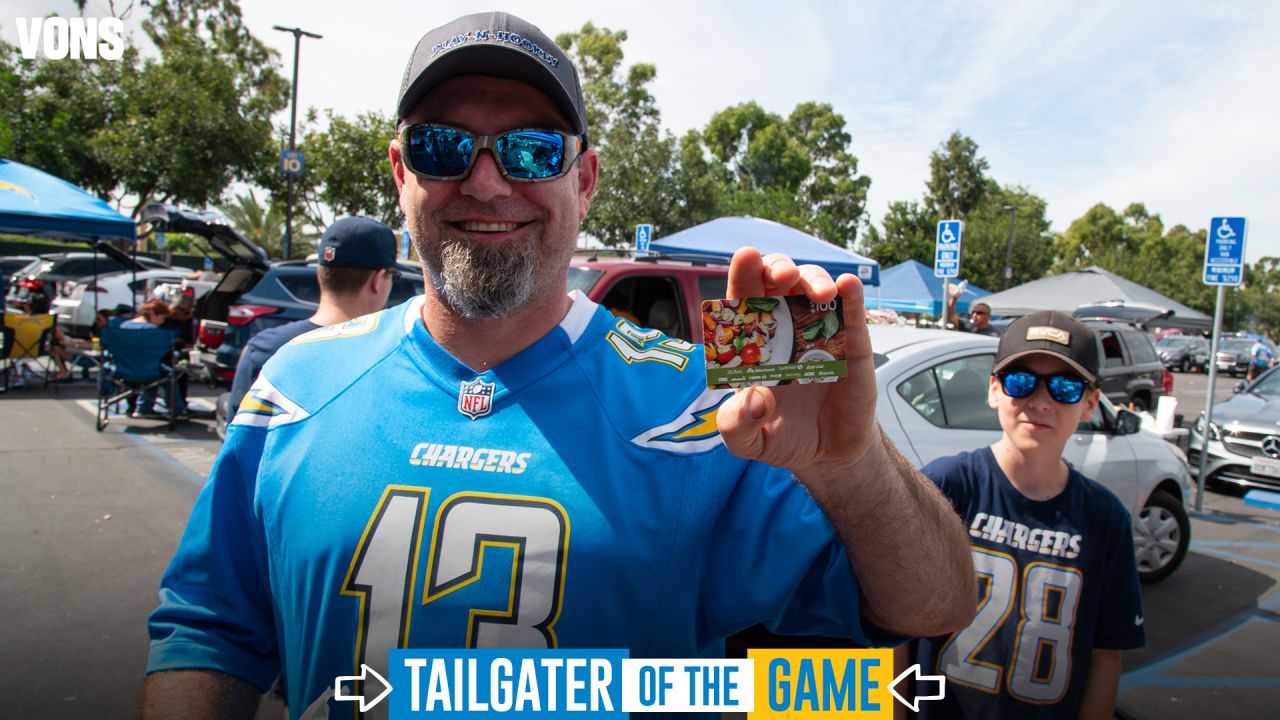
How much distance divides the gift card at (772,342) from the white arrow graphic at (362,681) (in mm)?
803

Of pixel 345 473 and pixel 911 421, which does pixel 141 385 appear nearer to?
pixel 911 421

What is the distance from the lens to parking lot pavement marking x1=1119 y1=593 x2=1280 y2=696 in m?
4.34

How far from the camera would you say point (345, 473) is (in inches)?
55.8

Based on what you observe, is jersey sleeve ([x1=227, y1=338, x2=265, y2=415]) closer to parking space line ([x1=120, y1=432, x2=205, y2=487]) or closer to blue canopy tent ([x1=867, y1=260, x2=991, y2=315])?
parking space line ([x1=120, y1=432, x2=205, y2=487])

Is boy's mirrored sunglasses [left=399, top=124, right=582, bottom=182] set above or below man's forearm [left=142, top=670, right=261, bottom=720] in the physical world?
above

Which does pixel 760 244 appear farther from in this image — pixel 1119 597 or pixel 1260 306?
pixel 1260 306

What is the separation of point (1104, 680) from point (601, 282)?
15.7 ft

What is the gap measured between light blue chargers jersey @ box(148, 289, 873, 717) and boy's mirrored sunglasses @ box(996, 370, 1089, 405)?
1525mm

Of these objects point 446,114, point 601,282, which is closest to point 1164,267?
point 601,282

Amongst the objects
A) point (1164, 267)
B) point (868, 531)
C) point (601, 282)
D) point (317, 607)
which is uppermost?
point (1164, 267)

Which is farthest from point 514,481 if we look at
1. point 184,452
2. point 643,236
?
point 643,236

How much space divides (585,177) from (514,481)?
75cm

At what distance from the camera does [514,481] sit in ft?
4.50

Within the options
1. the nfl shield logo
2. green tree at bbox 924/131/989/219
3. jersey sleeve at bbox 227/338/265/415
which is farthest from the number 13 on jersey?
green tree at bbox 924/131/989/219
